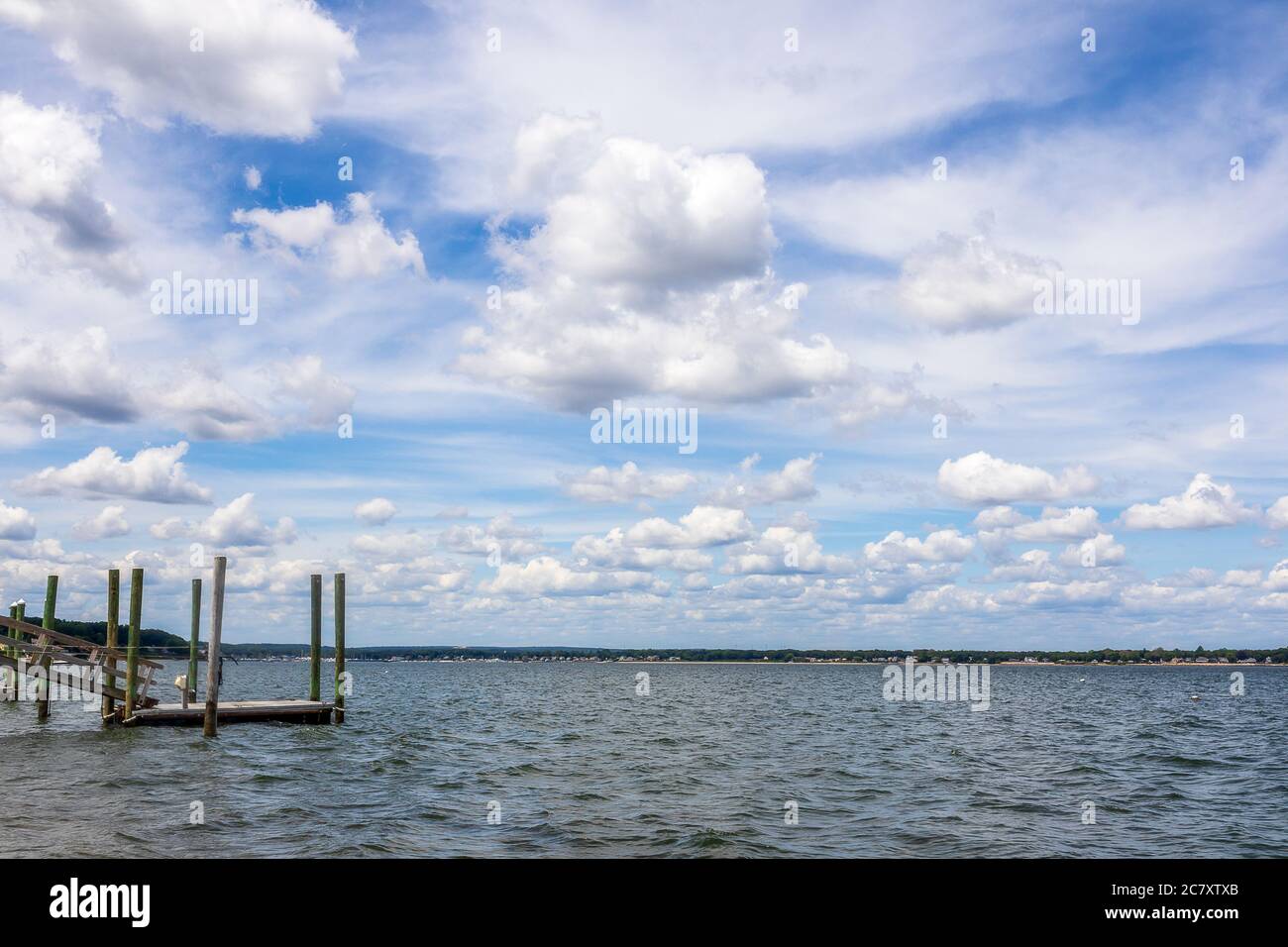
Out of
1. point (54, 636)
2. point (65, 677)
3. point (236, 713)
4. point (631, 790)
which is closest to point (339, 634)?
point (236, 713)

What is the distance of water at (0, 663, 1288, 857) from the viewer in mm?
18656

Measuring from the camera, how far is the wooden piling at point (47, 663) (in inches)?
1346

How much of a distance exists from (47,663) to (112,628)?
2324 mm

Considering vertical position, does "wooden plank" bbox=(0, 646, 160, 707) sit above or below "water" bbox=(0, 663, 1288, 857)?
above

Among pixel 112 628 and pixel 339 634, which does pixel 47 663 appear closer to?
pixel 112 628

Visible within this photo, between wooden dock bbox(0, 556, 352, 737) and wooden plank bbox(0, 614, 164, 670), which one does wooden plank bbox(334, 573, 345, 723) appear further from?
wooden plank bbox(0, 614, 164, 670)

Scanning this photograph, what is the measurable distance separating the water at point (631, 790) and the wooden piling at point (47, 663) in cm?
96

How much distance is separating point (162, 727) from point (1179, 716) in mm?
59147

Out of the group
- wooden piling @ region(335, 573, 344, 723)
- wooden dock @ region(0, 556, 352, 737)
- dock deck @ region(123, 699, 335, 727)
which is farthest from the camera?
wooden piling @ region(335, 573, 344, 723)

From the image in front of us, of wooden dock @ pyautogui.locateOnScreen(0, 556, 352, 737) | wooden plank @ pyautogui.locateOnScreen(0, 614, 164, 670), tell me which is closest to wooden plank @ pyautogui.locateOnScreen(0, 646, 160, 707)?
wooden dock @ pyautogui.locateOnScreen(0, 556, 352, 737)

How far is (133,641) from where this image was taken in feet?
109

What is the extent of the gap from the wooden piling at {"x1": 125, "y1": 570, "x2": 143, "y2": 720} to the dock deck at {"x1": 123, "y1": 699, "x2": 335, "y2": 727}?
28.0 inches
